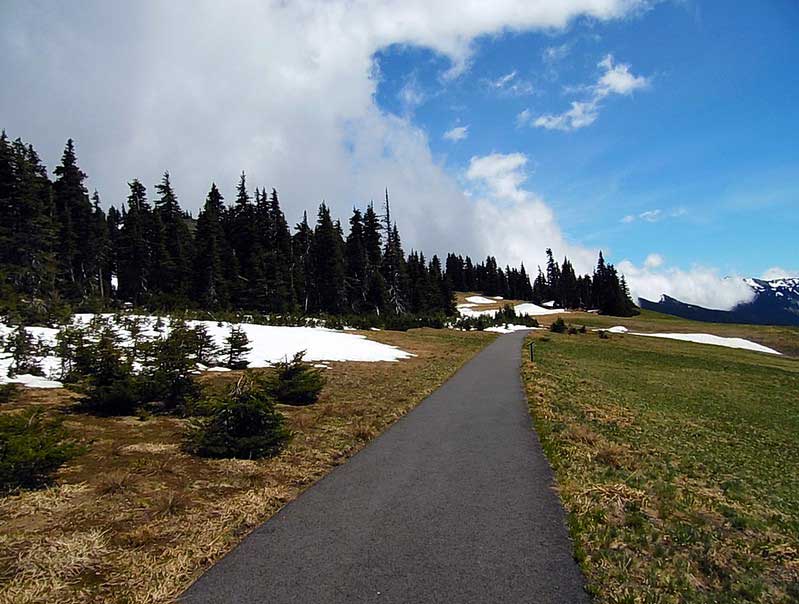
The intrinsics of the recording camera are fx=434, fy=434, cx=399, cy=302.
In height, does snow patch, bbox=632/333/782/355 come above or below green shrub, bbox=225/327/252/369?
below

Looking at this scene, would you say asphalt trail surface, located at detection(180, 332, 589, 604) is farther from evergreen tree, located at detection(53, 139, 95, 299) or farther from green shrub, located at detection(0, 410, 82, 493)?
evergreen tree, located at detection(53, 139, 95, 299)

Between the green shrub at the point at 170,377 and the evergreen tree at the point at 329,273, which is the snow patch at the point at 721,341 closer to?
the evergreen tree at the point at 329,273

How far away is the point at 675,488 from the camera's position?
7.95m

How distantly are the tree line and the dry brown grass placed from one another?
→ 30.2m

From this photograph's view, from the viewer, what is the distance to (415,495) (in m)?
7.05

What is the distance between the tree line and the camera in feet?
128

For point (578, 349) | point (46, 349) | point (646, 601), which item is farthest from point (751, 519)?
point (578, 349)

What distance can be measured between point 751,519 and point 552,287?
475 feet

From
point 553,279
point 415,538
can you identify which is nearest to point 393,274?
point 415,538

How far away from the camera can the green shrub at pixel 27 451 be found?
263 inches

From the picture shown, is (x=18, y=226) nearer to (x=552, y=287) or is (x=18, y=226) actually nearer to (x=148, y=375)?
(x=148, y=375)

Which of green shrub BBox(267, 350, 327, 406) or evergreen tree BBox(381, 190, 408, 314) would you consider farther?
evergreen tree BBox(381, 190, 408, 314)

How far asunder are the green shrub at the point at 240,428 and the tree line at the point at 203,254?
102 feet

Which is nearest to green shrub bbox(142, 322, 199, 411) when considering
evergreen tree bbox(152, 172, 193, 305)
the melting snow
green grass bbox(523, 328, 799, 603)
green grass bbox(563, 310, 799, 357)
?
green grass bbox(523, 328, 799, 603)
